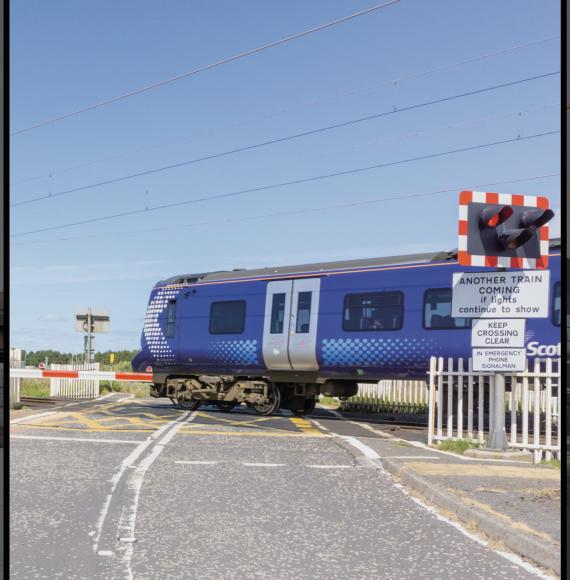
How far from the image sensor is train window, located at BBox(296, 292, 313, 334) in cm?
1817

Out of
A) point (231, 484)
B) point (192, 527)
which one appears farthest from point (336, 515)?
point (231, 484)

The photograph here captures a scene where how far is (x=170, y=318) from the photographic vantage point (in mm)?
20953

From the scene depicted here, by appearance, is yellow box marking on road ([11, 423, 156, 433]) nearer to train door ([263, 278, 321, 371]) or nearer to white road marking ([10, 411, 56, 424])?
white road marking ([10, 411, 56, 424])

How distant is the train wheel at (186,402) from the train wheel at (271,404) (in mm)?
2071

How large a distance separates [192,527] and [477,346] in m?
5.99

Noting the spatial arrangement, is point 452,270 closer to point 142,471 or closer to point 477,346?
point 477,346

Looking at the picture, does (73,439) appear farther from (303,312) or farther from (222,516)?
(303,312)

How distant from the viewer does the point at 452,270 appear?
1596cm

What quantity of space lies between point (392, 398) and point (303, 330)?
512 centimetres

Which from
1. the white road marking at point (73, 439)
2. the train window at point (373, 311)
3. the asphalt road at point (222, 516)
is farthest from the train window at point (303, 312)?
the white road marking at point (73, 439)

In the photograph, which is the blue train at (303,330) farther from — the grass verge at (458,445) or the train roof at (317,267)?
the grass verge at (458,445)

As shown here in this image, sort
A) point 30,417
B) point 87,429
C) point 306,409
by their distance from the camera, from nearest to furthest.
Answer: point 87,429
point 30,417
point 306,409

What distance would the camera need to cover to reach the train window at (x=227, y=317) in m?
19.4

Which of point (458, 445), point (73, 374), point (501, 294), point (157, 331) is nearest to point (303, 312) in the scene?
point (157, 331)
